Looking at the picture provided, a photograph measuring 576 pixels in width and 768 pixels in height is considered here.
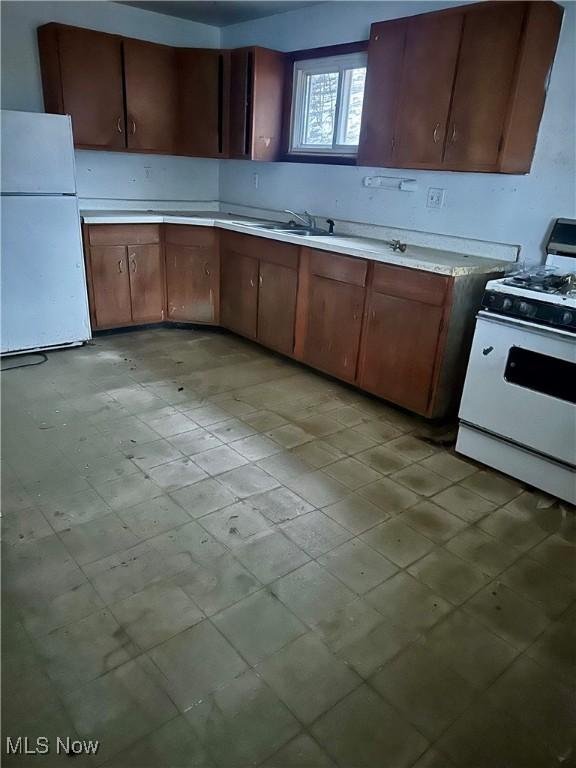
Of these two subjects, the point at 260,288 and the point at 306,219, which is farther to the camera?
the point at 306,219

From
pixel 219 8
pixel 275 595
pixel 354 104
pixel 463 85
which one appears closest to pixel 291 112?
pixel 354 104

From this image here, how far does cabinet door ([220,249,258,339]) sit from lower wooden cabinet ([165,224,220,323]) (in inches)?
3.3

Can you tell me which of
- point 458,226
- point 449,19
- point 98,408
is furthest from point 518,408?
point 98,408

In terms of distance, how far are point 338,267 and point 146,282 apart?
1.74 m

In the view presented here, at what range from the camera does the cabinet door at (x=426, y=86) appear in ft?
8.99

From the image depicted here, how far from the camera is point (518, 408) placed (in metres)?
2.47

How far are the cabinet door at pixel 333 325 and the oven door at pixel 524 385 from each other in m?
0.88

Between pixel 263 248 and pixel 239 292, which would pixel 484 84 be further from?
pixel 239 292

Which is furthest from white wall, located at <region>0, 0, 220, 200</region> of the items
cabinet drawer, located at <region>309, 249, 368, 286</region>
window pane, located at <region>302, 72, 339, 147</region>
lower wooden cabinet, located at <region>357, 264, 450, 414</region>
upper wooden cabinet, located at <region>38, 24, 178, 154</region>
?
lower wooden cabinet, located at <region>357, 264, 450, 414</region>

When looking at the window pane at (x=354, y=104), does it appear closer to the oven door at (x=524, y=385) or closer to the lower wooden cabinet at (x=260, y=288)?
the lower wooden cabinet at (x=260, y=288)

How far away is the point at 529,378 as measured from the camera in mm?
2432

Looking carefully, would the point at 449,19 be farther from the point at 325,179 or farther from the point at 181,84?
the point at 181,84

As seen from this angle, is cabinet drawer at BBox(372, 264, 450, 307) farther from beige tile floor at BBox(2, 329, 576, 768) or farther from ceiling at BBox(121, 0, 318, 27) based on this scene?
ceiling at BBox(121, 0, 318, 27)

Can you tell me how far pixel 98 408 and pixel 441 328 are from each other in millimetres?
1969
